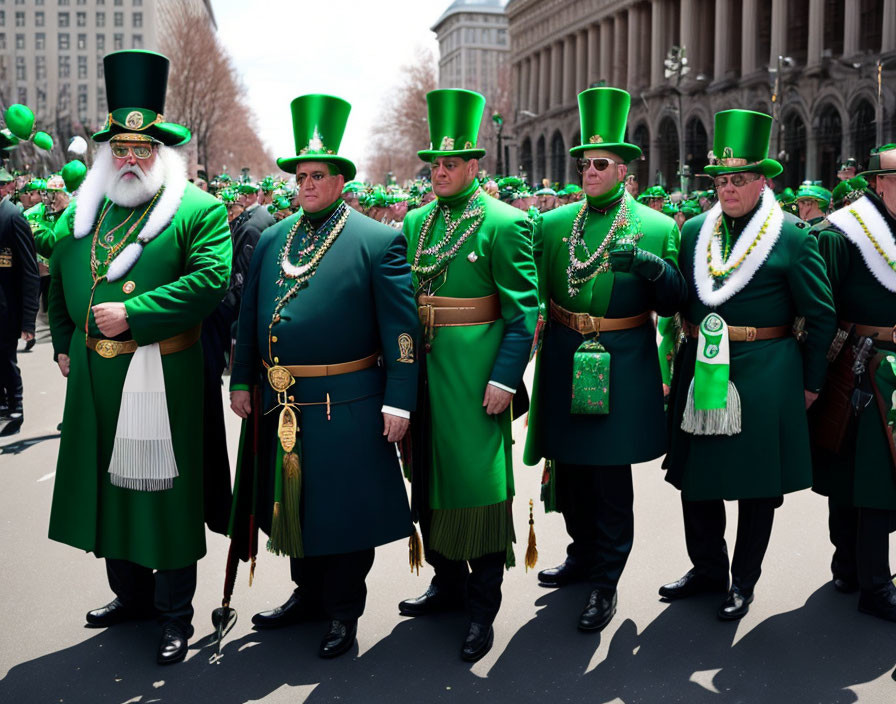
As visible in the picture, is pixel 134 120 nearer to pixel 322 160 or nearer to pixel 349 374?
pixel 322 160

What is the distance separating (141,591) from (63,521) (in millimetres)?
536

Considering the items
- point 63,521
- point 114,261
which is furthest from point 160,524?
point 114,261

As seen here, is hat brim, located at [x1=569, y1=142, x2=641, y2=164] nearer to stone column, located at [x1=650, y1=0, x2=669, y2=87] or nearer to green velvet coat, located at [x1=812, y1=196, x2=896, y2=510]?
green velvet coat, located at [x1=812, y1=196, x2=896, y2=510]

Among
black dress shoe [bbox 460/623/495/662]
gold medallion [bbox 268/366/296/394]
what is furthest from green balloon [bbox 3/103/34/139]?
black dress shoe [bbox 460/623/495/662]

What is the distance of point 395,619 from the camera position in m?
4.68

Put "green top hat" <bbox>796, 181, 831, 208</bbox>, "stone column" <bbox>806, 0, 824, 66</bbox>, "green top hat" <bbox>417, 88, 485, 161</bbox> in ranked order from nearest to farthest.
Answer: "green top hat" <bbox>417, 88, 485, 161</bbox> < "green top hat" <bbox>796, 181, 831, 208</bbox> < "stone column" <bbox>806, 0, 824, 66</bbox>

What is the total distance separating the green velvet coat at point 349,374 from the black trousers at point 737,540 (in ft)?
5.13

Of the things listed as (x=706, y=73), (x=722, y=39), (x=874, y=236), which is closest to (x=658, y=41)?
(x=706, y=73)

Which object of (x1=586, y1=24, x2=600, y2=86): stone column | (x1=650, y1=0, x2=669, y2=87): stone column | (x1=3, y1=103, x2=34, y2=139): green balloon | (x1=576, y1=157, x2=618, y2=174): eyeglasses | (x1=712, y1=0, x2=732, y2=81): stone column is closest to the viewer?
(x1=576, y1=157, x2=618, y2=174): eyeglasses

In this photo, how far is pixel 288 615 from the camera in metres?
4.59

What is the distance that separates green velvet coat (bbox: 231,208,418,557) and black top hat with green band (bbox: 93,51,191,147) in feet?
2.68

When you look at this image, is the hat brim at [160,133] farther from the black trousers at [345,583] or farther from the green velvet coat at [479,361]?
the black trousers at [345,583]

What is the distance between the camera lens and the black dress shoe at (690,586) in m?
4.89

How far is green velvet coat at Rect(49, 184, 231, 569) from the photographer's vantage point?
4227 millimetres
